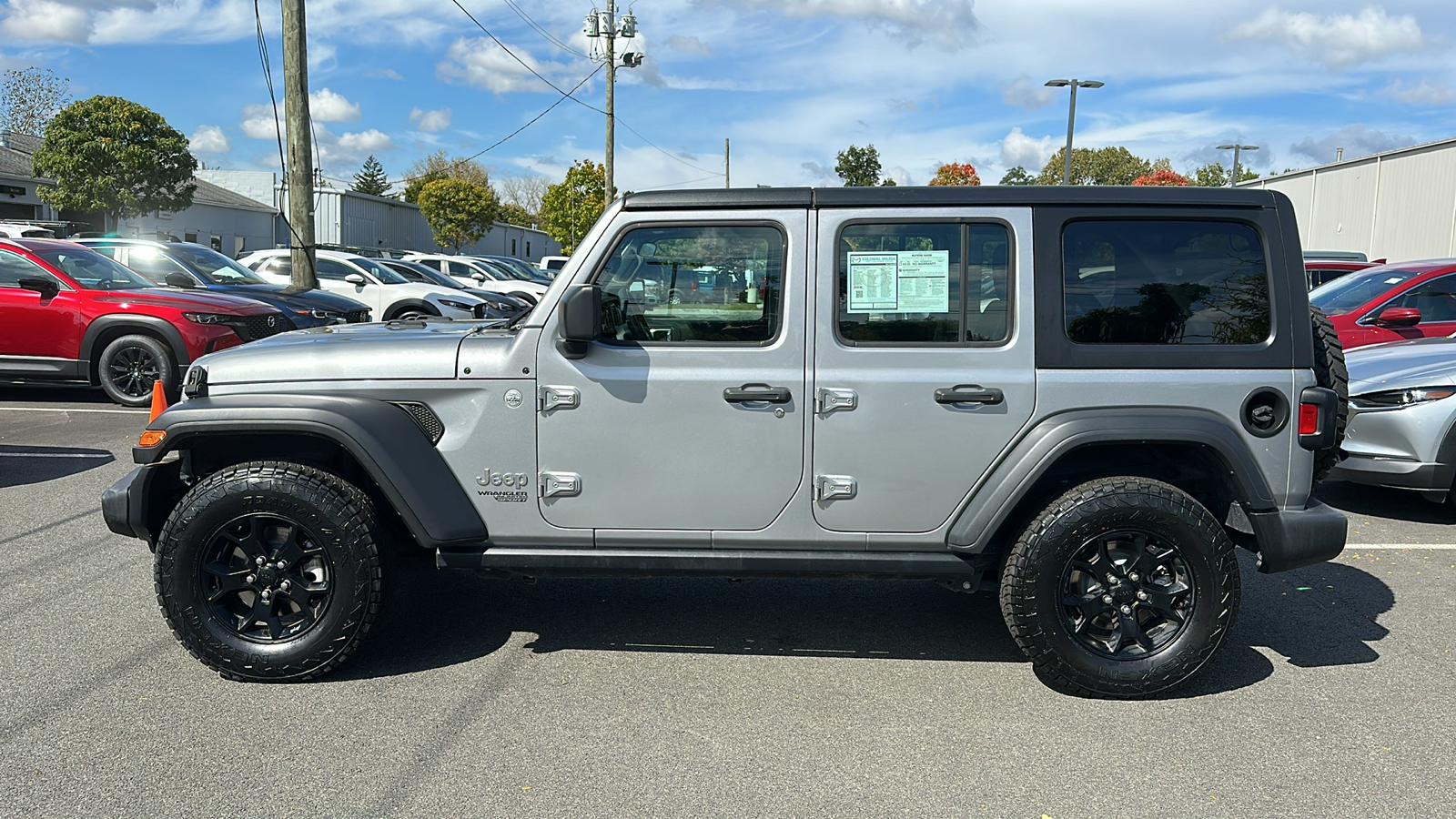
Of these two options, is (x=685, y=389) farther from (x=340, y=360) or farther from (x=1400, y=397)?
(x=1400, y=397)

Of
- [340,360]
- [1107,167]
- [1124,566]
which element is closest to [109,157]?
[340,360]

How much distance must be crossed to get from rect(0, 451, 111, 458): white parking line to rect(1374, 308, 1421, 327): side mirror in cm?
1010

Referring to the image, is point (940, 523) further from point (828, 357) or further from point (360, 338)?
point (360, 338)

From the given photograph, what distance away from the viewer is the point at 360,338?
4.34m

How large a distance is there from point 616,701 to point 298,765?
1.08 meters

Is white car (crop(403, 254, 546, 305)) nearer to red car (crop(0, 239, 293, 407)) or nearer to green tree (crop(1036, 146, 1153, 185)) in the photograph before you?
red car (crop(0, 239, 293, 407))

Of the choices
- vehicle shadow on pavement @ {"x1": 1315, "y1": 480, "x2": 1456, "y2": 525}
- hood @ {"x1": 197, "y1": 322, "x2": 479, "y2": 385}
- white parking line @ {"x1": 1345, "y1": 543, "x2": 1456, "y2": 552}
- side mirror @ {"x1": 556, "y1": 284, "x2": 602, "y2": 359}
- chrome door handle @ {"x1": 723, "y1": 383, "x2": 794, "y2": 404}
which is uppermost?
side mirror @ {"x1": 556, "y1": 284, "x2": 602, "y2": 359}

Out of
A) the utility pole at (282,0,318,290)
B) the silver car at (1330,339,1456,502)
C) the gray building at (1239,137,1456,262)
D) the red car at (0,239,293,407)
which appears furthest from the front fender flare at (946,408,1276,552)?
the gray building at (1239,137,1456,262)

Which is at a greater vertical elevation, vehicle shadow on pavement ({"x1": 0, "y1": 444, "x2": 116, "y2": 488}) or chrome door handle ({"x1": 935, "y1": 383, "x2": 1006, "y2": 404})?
chrome door handle ({"x1": 935, "y1": 383, "x2": 1006, "y2": 404})

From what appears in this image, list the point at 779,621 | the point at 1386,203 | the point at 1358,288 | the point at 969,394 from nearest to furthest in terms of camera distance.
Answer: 1. the point at 969,394
2. the point at 779,621
3. the point at 1358,288
4. the point at 1386,203

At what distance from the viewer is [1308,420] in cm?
399

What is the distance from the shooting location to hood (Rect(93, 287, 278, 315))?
1036 cm

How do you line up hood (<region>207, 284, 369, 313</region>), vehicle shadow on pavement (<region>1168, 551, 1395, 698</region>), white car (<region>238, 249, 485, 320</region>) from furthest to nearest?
white car (<region>238, 249, 485, 320</region>)
hood (<region>207, 284, 369, 313</region>)
vehicle shadow on pavement (<region>1168, 551, 1395, 698</region>)

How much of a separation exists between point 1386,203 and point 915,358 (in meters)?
29.3
